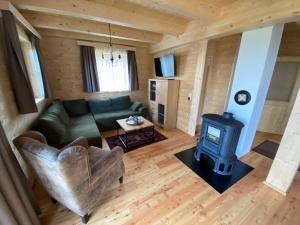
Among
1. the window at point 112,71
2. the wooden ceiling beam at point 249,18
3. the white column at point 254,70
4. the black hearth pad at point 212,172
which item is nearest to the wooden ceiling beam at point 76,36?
the window at point 112,71

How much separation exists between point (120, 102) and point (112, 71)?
1.00 metres

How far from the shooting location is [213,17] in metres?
2.28

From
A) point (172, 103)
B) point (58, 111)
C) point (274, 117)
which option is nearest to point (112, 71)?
point (58, 111)

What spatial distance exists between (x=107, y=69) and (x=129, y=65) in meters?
0.71

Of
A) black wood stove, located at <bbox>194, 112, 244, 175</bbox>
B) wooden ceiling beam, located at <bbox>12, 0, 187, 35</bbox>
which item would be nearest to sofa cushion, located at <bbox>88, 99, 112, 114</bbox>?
wooden ceiling beam, located at <bbox>12, 0, 187, 35</bbox>

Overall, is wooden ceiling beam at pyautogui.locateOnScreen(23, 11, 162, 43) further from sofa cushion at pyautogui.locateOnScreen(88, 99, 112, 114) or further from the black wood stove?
the black wood stove

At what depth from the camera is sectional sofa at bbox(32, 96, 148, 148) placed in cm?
218

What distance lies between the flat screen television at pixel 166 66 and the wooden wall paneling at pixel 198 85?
84 centimetres

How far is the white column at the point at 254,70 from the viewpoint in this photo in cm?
204

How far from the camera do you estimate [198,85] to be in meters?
3.11

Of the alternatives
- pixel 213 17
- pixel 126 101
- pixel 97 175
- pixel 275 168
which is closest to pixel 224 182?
pixel 275 168

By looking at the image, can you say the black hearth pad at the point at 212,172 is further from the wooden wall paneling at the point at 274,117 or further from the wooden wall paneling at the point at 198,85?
the wooden wall paneling at the point at 274,117

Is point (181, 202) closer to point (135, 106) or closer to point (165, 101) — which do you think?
point (165, 101)

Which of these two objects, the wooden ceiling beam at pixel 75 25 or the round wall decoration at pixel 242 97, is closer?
the round wall decoration at pixel 242 97
